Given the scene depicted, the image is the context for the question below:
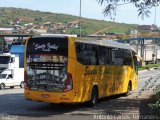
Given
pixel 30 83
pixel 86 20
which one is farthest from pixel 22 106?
pixel 86 20

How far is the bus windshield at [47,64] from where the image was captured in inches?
631

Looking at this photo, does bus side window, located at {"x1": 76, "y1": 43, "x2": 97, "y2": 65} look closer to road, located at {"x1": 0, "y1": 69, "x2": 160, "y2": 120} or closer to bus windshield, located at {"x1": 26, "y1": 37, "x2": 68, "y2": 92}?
bus windshield, located at {"x1": 26, "y1": 37, "x2": 68, "y2": 92}

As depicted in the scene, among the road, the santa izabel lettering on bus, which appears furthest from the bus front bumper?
the santa izabel lettering on bus

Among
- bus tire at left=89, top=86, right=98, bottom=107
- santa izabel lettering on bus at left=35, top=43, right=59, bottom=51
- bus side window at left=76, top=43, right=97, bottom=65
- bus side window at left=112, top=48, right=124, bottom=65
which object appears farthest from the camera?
bus side window at left=112, top=48, right=124, bottom=65

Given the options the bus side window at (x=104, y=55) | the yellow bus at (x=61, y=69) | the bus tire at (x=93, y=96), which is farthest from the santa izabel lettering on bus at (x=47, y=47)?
the bus side window at (x=104, y=55)

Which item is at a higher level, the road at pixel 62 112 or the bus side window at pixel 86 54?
the bus side window at pixel 86 54

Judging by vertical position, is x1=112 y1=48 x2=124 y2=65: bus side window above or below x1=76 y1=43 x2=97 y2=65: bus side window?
below

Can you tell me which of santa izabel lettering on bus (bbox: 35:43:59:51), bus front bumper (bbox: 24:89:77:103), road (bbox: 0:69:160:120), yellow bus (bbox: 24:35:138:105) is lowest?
road (bbox: 0:69:160:120)

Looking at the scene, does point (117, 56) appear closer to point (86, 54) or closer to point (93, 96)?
point (93, 96)

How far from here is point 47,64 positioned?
53.4 feet

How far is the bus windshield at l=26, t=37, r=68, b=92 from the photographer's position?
631 inches

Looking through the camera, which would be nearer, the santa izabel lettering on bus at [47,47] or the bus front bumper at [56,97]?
the bus front bumper at [56,97]

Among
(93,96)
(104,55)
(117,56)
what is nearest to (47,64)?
(93,96)

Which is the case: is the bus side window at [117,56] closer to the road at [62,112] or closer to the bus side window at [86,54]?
the bus side window at [86,54]
